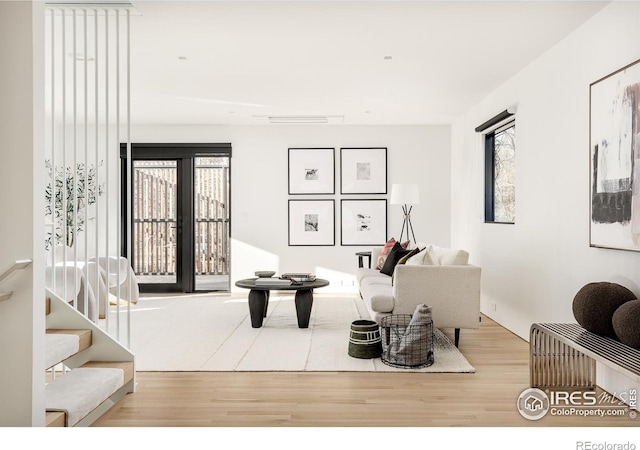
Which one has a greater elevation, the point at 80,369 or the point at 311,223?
the point at 311,223

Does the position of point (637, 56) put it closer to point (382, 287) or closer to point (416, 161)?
point (382, 287)

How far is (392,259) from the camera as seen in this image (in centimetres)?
588

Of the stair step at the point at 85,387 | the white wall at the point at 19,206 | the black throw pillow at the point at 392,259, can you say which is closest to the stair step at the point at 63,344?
the stair step at the point at 85,387

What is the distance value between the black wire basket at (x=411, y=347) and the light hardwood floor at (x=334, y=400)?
Result: 0.52ft

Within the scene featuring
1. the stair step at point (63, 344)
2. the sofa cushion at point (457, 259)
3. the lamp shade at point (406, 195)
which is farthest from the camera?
the lamp shade at point (406, 195)

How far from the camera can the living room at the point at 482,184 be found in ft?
11.2

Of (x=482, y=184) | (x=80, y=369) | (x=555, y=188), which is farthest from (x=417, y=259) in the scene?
(x=80, y=369)

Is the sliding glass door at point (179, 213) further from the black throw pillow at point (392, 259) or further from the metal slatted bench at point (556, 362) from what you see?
the metal slatted bench at point (556, 362)

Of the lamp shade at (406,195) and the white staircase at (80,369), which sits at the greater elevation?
the lamp shade at (406,195)

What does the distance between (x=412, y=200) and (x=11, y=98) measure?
5.27 meters

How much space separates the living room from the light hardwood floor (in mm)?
728

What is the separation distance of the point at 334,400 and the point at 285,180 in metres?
4.96

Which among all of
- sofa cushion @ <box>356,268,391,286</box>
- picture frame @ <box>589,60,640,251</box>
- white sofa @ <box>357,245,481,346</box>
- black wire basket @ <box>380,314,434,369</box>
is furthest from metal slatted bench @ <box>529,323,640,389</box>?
sofa cushion @ <box>356,268,391,286</box>

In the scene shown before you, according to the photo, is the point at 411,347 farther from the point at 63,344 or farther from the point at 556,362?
the point at 63,344
